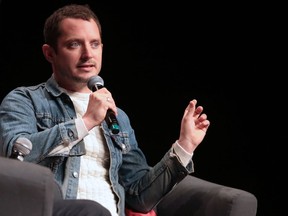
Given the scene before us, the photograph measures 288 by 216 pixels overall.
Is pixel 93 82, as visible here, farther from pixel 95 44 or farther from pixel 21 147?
pixel 21 147

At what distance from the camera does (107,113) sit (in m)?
1.75

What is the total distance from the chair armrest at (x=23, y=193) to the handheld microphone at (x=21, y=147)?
13 cm

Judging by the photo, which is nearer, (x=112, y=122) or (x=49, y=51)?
(x=112, y=122)

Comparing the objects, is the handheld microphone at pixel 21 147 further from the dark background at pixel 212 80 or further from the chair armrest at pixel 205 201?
the dark background at pixel 212 80

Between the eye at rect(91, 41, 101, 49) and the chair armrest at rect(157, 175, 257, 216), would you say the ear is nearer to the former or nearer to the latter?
the eye at rect(91, 41, 101, 49)

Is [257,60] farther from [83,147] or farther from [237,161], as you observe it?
[83,147]

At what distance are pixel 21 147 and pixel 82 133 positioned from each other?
20 centimetres

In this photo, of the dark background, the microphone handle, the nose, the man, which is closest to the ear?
the man

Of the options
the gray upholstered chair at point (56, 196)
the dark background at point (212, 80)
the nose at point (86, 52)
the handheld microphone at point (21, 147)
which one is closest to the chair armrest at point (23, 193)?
the gray upholstered chair at point (56, 196)

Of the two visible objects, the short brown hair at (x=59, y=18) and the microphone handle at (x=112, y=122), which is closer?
the microphone handle at (x=112, y=122)

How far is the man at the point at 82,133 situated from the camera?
1.74 metres

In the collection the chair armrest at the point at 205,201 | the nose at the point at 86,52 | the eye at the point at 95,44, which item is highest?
the eye at the point at 95,44

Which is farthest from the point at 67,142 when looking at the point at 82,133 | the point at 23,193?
the point at 23,193

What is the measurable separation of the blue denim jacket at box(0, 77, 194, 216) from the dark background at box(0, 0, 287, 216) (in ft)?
2.55
